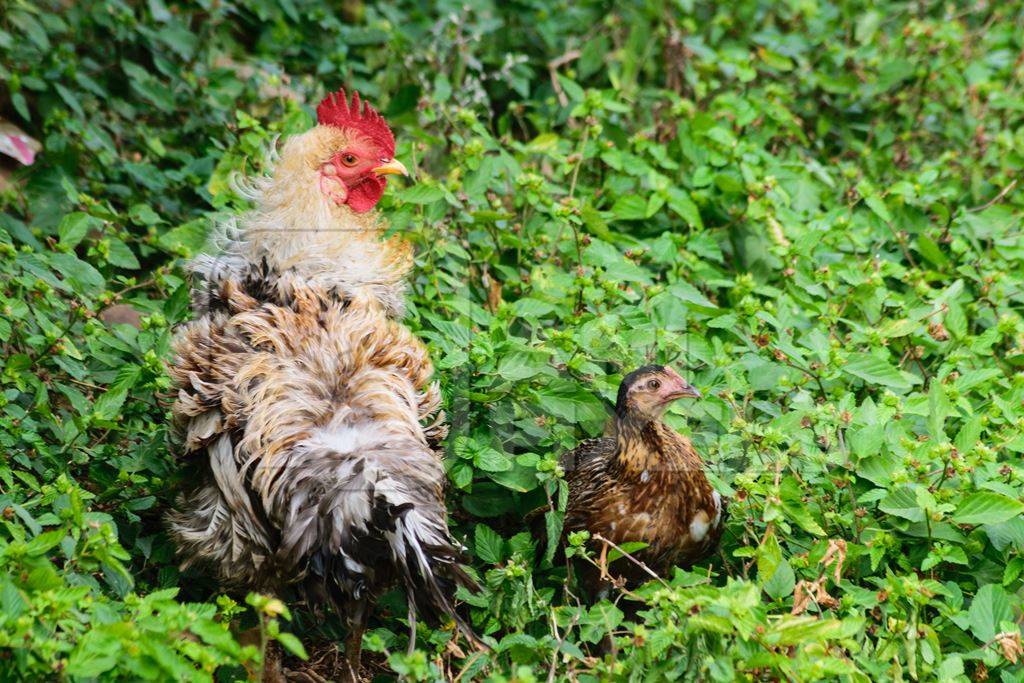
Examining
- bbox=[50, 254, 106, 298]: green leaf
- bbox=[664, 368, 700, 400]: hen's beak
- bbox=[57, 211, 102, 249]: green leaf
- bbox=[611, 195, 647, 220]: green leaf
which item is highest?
bbox=[611, 195, 647, 220]: green leaf

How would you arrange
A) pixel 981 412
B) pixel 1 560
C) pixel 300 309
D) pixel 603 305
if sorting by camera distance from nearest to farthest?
pixel 1 560, pixel 300 309, pixel 981 412, pixel 603 305

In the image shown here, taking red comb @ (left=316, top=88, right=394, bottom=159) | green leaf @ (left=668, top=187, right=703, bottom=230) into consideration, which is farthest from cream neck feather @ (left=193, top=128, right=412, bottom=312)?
green leaf @ (left=668, top=187, right=703, bottom=230)

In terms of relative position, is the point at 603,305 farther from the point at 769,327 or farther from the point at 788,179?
the point at 788,179

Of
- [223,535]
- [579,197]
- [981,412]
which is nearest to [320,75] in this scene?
[579,197]

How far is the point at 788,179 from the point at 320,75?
9.22 ft

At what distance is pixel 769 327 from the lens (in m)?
4.78

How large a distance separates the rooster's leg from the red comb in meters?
1.71

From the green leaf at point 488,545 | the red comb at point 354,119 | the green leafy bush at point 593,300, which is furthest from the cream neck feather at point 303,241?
the green leaf at point 488,545

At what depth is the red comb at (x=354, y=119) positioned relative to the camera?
4.07 metres

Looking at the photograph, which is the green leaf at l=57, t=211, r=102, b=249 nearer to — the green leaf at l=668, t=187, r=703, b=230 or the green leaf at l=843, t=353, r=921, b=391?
the green leaf at l=668, t=187, r=703, b=230

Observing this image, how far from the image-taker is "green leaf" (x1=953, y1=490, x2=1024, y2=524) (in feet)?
11.7

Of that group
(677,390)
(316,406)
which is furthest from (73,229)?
(677,390)

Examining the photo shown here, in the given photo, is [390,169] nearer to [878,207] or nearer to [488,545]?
[488,545]

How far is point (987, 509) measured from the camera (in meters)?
3.60
